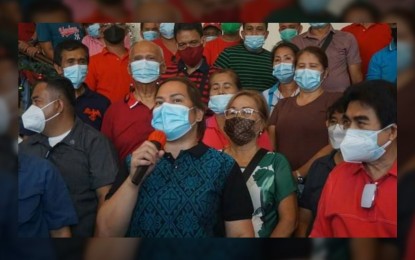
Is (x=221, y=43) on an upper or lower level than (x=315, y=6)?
lower

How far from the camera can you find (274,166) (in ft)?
13.8

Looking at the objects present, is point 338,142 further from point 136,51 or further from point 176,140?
point 136,51

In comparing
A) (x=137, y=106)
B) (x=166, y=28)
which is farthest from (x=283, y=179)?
(x=166, y=28)

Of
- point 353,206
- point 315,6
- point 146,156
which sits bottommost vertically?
point 353,206

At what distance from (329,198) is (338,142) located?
264 mm

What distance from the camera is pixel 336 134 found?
419 centimetres

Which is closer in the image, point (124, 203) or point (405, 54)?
point (124, 203)

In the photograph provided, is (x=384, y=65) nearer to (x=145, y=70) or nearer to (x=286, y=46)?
(x=286, y=46)

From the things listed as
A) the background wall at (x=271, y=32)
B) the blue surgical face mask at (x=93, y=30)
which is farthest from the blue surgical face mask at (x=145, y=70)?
the blue surgical face mask at (x=93, y=30)

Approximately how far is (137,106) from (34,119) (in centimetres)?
48

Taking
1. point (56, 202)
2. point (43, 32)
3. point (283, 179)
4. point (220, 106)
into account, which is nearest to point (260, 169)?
point (283, 179)

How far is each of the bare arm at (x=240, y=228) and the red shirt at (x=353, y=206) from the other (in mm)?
300

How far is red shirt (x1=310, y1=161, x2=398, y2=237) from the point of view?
4.18 m

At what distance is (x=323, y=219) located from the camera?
4.21 metres
